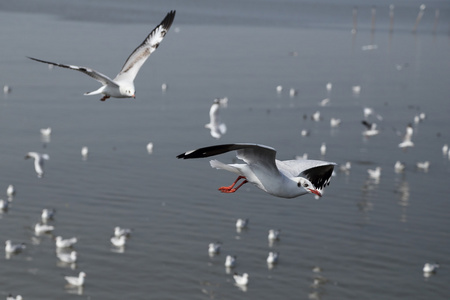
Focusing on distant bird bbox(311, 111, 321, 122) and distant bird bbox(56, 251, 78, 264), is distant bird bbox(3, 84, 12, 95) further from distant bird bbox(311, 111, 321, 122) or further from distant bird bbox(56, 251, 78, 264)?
distant bird bbox(56, 251, 78, 264)

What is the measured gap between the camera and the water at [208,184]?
101ft

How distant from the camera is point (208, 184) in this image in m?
38.2

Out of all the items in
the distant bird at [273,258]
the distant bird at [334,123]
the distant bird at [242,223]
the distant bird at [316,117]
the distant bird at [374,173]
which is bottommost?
the distant bird at [273,258]

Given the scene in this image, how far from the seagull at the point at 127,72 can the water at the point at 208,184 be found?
11.8m

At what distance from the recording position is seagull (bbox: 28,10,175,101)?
16484mm

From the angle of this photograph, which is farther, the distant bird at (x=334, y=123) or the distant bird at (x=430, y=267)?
the distant bird at (x=334, y=123)

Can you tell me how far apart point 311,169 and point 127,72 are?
546 cm

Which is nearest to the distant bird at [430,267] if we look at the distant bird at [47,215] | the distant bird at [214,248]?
the distant bird at [214,248]

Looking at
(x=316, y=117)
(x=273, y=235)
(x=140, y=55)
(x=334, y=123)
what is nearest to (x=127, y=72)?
(x=140, y=55)

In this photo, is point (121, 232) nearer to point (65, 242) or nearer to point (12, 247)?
point (65, 242)

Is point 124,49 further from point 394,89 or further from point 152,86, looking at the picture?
→ point 394,89

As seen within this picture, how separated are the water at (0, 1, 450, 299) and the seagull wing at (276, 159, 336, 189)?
14270 mm

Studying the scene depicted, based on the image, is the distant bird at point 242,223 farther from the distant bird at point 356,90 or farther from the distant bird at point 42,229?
the distant bird at point 356,90

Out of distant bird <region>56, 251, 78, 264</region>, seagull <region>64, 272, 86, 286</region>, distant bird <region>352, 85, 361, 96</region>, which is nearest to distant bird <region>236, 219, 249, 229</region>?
distant bird <region>56, 251, 78, 264</region>
